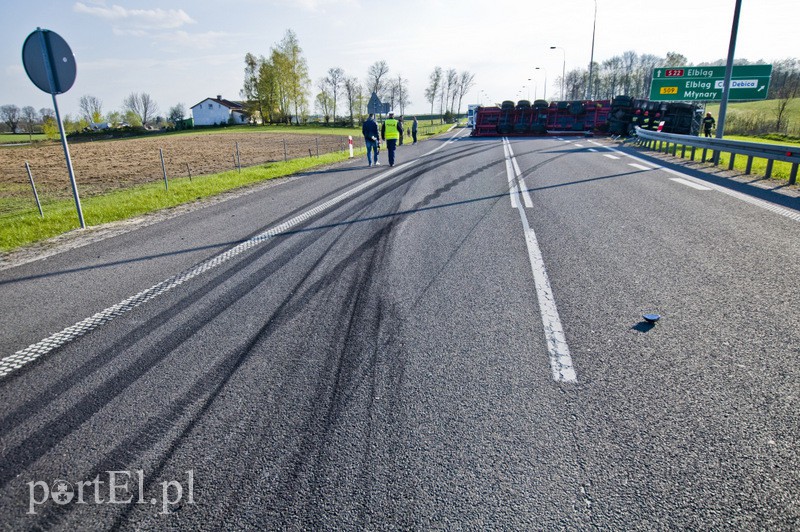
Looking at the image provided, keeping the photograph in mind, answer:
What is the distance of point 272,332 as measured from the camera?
3613 millimetres

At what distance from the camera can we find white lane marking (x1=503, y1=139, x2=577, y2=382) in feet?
9.80

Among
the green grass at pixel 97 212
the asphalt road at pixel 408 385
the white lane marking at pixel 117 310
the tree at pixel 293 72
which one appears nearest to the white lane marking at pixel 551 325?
the asphalt road at pixel 408 385

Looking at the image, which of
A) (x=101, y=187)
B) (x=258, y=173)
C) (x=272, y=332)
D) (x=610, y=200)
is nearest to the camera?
(x=272, y=332)

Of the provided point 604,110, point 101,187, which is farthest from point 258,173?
point 604,110

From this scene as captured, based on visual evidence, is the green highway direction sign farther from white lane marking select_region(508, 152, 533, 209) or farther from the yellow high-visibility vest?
the yellow high-visibility vest

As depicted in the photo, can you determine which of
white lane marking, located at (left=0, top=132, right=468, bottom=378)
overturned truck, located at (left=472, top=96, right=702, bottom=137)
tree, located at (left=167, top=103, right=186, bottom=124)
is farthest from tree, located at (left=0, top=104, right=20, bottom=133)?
white lane marking, located at (left=0, top=132, right=468, bottom=378)

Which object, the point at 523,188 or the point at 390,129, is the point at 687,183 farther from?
the point at 390,129

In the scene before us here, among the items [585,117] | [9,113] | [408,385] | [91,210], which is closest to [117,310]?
[408,385]

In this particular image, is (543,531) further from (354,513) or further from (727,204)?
(727,204)

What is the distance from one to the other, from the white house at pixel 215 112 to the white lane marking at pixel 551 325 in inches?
4368

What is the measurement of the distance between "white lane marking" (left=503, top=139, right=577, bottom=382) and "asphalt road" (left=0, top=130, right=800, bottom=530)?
0.9 inches

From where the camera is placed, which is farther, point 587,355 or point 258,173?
point 258,173

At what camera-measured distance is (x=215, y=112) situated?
105438 millimetres

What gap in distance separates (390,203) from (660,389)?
6.67 metres
